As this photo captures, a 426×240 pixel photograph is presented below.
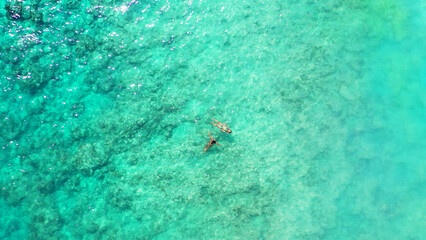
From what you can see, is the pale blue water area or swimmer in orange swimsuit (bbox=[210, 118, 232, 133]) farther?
swimmer in orange swimsuit (bbox=[210, 118, 232, 133])

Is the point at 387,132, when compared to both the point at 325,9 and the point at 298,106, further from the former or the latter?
the point at 325,9

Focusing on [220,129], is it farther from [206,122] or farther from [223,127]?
[206,122]

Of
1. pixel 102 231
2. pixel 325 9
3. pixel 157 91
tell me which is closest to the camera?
pixel 102 231

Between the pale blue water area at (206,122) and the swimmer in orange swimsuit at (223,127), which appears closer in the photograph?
the pale blue water area at (206,122)

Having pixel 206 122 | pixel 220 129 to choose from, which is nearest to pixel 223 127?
pixel 220 129

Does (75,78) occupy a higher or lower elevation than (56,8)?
lower

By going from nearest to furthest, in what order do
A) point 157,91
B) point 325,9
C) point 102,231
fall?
1. point 102,231
2. point 157,91
3. point 325,9

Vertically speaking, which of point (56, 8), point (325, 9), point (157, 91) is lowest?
point (157, 91)

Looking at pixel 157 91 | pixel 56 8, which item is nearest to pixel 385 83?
pixel 157 91
